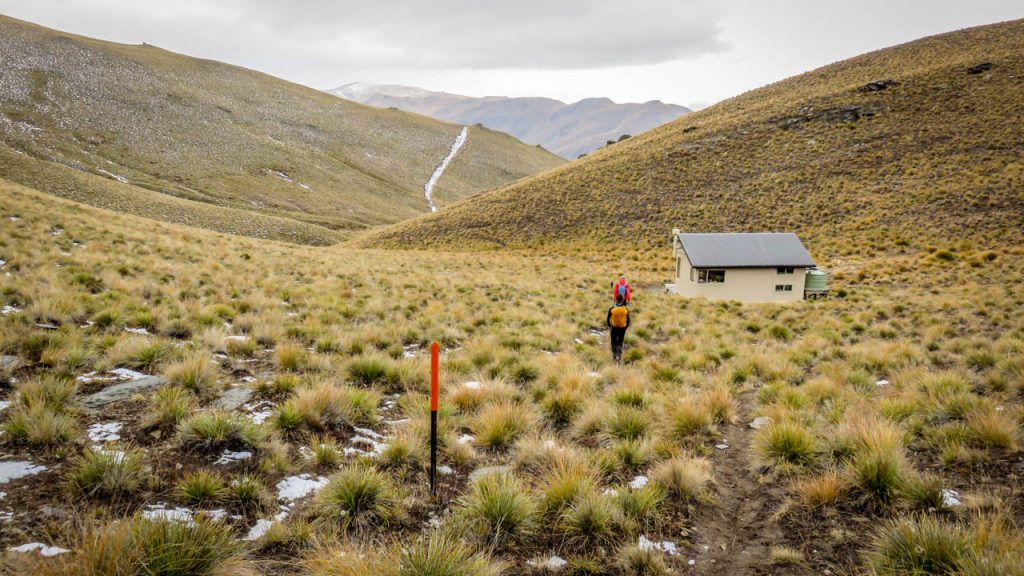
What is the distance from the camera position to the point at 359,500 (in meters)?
4.22

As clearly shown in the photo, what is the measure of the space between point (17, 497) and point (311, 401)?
254cm

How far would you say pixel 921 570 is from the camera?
10.9ft

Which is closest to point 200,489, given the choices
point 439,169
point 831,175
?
point 831,175

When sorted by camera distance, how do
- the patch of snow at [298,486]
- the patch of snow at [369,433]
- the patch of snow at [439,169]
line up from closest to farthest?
the patch of snow at [298,486] → the patch of snow at [369,433] → the patch of snow at [439,169]

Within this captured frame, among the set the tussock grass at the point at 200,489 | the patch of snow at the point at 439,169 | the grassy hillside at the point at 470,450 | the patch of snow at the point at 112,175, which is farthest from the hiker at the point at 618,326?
the patch of snow at the point at 439,169

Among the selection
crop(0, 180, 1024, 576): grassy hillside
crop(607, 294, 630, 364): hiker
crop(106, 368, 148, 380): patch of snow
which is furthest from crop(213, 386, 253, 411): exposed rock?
crop(607, 294, 630, 364): hiker

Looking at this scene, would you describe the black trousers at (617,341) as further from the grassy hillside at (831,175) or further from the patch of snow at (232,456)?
the grassy hillside at (831,175)

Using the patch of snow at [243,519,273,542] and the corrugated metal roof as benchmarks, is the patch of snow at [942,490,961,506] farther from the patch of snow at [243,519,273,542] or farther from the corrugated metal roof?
the corrugated metal roof

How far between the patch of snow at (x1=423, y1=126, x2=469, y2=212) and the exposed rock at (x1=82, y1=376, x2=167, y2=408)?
295 ft

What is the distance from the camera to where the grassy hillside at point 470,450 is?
3594 millimetres

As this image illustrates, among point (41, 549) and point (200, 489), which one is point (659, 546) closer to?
point (200, 489)

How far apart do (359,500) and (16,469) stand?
2932mm

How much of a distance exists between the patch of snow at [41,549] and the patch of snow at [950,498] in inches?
269

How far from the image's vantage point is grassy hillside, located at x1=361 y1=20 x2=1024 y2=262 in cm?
4150
